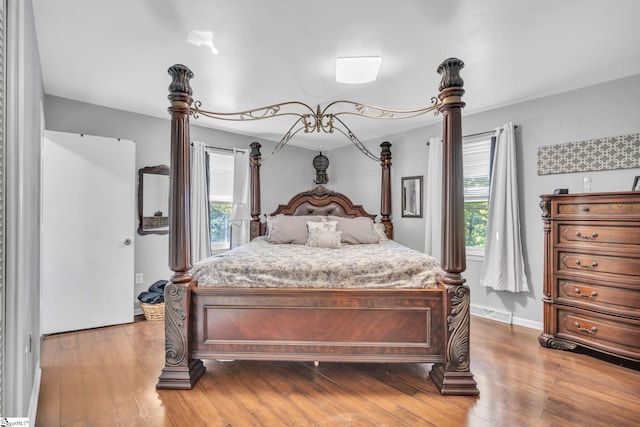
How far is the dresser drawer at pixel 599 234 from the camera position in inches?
92.4

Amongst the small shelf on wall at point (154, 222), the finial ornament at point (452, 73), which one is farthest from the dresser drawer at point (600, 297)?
the small shelf on wall at point (154, 222)

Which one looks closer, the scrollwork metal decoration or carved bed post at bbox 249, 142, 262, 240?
the scrollwork metal decoration

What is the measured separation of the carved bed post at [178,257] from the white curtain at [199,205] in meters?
1.90

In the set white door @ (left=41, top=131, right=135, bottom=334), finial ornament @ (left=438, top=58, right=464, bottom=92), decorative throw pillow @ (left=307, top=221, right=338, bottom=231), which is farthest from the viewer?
decorative throw pillow @ (left=307, top=221, right=338, bottom=231)

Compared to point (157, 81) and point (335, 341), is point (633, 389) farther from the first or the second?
point (157, 81)

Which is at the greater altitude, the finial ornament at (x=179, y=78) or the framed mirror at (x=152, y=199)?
the finial ornament at (x=179, y=78)

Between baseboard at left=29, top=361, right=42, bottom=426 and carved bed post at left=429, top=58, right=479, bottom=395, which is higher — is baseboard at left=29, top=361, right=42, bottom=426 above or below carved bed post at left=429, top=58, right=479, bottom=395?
below

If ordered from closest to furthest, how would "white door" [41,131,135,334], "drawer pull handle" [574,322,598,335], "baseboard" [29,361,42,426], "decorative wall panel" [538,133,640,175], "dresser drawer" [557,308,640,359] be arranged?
"baseboard" [29,361,42,426] < "dresser drawer" [557,308,640,359] < "drawer pull handle" [574,322,598,335] < "decorative wall panel" [538,133,640,175] < "white door" [41,131,135,334]

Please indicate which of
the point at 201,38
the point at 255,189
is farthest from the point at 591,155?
the point at 255,189

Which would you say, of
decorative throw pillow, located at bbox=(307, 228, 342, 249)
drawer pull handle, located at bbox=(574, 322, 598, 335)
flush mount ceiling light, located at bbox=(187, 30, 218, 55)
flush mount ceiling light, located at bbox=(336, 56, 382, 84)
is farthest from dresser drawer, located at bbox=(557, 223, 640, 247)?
flush mount ceiling light, located at bbox=(187, 30, 218, 55)

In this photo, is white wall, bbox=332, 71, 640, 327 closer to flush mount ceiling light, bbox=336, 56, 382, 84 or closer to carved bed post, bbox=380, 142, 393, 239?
carved bed post, bbox=380, 142, 393, 239

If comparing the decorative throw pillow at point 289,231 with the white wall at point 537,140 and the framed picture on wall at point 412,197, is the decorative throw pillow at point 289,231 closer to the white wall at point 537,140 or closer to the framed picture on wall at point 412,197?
the framed picture on wall at point 412,197

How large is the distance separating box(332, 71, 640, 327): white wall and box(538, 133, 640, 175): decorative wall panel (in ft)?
0.18

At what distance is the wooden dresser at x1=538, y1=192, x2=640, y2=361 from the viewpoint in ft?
7.66
